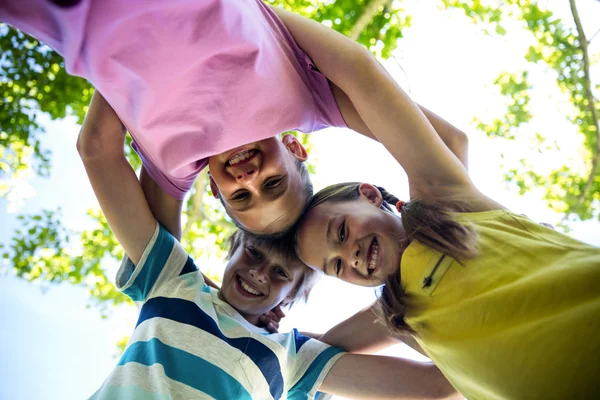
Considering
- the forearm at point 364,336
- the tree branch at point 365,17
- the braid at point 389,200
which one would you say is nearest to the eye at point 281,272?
the forearm at point 364,336

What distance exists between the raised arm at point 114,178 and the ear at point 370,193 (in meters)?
0.94

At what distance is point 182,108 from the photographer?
1.57m

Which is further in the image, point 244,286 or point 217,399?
point 244,286

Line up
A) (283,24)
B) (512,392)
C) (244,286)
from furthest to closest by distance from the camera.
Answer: (244,286), (283,24), (512,392)

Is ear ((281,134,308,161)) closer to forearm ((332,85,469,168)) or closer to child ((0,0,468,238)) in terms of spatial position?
child ((0,0,468,238))

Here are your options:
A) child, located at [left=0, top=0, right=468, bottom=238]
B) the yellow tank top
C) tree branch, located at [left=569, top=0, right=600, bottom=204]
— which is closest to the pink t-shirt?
child, located at [left=0, top=0, right=468, bottom=238]

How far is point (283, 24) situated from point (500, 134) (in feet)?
11.6

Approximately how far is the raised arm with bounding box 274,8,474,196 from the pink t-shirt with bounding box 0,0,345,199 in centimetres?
9

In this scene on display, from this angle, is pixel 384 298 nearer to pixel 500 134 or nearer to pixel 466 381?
pixel 466 381

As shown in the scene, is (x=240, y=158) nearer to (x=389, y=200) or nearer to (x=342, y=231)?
(x=342, y=231)

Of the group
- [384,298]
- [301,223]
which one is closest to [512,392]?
[384,298]

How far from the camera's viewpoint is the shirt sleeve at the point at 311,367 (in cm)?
194

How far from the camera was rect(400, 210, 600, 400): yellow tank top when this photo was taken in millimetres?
1000

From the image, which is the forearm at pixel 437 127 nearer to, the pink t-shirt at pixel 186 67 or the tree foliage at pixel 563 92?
the pink t-shirt at pixel 186 67
